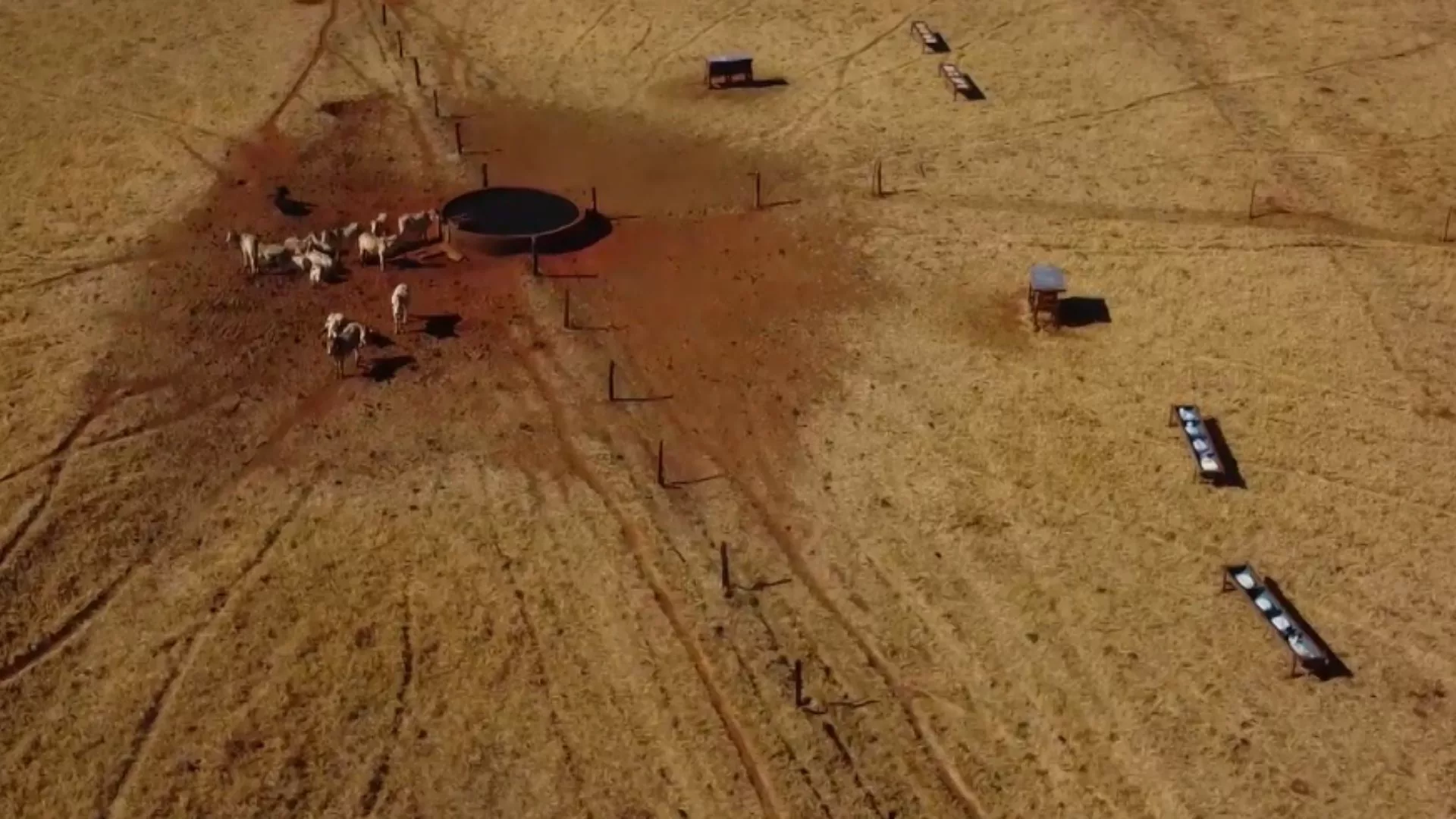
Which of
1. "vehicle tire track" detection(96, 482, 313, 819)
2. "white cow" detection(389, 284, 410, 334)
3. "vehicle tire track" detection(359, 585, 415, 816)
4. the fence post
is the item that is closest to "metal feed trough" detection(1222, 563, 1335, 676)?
the fence post

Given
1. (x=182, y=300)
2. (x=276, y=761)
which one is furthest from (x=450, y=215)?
(x=276, y=761)

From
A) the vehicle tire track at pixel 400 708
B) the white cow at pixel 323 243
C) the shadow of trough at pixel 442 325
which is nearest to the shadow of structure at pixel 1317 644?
the vehicle tire track at pixel 400 708

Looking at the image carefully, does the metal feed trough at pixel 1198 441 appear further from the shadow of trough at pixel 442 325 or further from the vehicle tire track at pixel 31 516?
the vehicle tire track at pixel 31 516

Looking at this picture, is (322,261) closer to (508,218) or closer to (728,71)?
(508,218)

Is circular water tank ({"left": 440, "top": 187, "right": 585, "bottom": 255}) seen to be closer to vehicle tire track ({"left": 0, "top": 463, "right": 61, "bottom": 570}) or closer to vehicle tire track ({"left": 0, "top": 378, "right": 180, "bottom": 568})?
vehicle tire track ({"left": 0, "top": 378, "right": 180, "bottom": 568})

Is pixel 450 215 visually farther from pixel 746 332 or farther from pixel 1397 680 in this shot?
pixel 1397 680
